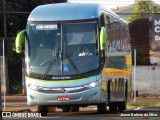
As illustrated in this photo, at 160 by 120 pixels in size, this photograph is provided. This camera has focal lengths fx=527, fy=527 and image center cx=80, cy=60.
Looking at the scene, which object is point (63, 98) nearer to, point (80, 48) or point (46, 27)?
point (80, 48)

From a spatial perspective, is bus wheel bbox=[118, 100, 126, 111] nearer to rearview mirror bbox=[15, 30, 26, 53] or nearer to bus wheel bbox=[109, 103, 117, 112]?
bus wheel bbox=[109, 103, 117, 112]

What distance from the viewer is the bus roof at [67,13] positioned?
683 inches

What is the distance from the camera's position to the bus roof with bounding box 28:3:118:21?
1734cm

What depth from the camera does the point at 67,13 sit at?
57.3 feet

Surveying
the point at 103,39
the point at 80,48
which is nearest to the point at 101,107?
the point at 80,48

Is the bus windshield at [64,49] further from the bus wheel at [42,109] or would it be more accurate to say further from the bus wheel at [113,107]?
the bus wheel at [113,107]

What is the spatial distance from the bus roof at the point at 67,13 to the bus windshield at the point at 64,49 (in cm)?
24

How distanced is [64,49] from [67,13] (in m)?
1.28

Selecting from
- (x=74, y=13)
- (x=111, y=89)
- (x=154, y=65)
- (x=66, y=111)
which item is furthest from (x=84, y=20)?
(x=154, y=65)

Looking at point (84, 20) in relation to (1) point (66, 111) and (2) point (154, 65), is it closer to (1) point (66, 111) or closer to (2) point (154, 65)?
(1) point (66, 111)

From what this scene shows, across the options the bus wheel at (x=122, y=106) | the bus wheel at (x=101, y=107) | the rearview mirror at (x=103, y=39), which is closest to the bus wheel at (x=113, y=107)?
the bus wheel at (x=122, y=106)

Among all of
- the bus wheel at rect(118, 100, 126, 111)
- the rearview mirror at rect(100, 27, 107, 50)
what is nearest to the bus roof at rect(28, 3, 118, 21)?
the rearview mirror at rect(100, 27, 107, 50)

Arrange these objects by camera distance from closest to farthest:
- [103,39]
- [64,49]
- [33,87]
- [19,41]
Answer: [103,39] < [33,87] < [64,49] < [19,41]

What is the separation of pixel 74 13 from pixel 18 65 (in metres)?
24.5
